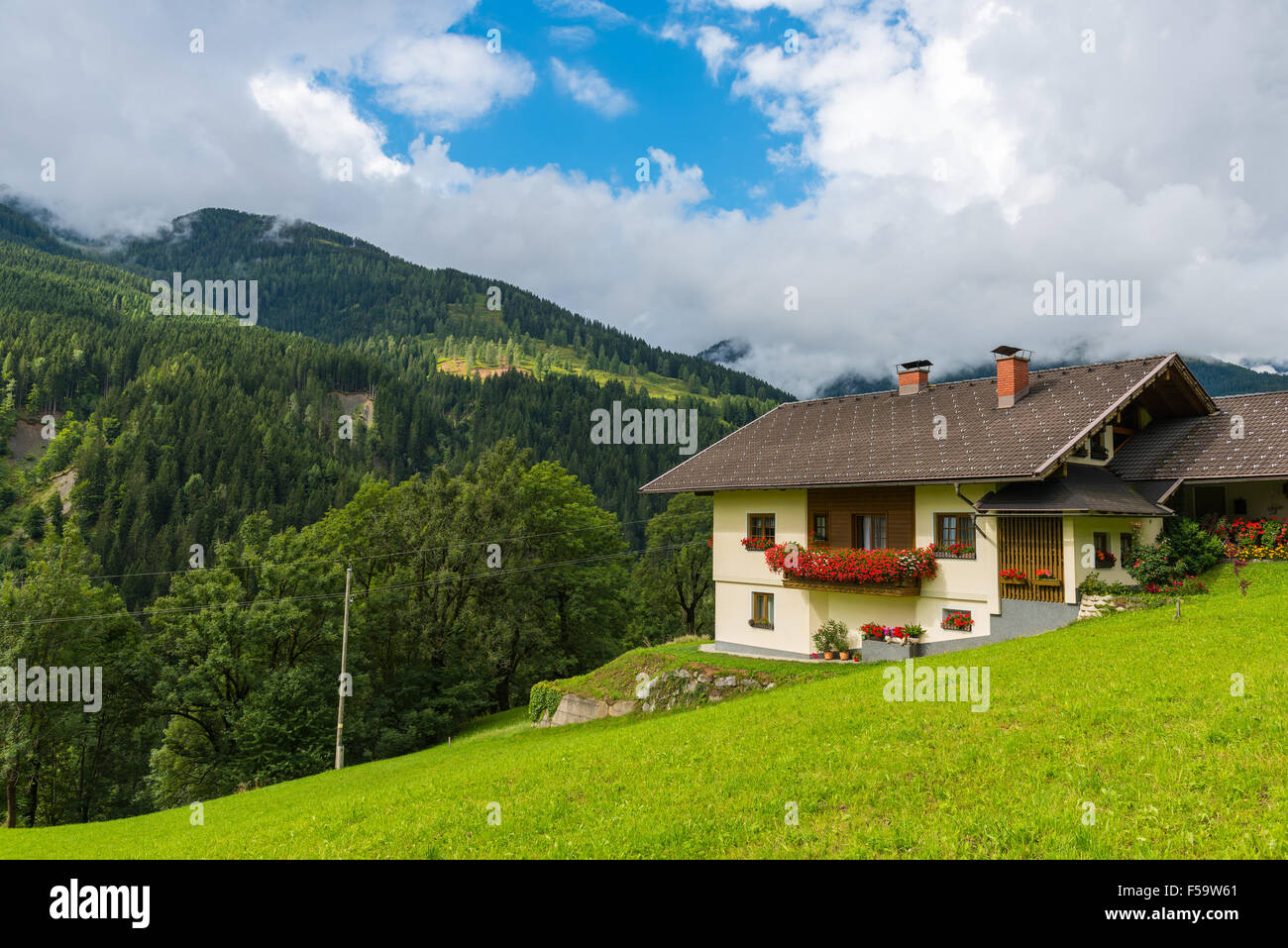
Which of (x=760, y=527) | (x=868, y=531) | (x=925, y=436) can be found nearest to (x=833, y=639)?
(x=868, y=531)

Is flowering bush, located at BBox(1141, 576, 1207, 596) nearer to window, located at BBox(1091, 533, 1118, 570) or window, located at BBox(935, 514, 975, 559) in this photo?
window, located at BBox(1091, 533, 1118, 570)

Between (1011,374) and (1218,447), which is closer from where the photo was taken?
(1218,447)

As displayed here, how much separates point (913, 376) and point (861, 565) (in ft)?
35.2

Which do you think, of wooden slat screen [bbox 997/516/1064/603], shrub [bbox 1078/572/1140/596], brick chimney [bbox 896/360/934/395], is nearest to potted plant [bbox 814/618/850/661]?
wooden slat screen [bbox 997/516/1064/603]

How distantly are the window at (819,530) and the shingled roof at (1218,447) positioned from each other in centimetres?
1031

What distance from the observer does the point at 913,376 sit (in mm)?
31172

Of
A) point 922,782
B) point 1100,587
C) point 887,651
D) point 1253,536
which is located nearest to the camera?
point 922,782

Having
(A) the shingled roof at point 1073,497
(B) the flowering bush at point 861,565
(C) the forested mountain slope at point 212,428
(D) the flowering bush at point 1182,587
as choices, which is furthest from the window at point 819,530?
(C) the forested mountain slope at point 212,428

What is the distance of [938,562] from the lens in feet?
79.3

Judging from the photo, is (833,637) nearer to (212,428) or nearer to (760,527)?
(760,527)

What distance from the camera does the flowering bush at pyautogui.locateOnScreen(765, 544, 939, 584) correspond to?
24.1 metres
